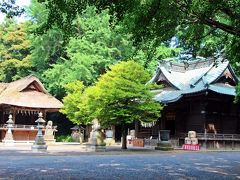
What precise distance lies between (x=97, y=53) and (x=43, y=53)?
8133mm

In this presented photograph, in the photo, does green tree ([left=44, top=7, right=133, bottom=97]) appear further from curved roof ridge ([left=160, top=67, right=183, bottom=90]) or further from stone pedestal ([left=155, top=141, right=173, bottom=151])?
stone pedestal ([left=155, top=141, right=173, bottom=151])

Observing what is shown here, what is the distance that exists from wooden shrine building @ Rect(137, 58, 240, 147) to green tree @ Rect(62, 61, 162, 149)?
5.10 m

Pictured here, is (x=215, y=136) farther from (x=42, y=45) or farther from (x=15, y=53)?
(x=15, y=53)

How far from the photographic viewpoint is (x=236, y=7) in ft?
32.1

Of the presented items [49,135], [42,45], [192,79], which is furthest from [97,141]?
[42,45]

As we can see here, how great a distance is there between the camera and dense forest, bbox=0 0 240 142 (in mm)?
9367

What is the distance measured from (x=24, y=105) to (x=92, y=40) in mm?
10902

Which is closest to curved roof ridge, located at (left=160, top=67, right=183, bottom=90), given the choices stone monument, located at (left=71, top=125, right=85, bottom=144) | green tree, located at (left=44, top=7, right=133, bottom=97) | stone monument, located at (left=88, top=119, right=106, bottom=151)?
green tree, located at (left=44, top=7, right=133, bottom=97)

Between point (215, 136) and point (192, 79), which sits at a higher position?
point (192, 79)

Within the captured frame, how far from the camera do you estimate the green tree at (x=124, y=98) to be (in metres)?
24.2

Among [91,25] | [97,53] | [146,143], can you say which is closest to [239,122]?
[146,143]

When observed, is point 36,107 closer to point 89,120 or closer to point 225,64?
point 89,120

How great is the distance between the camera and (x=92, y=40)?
42188mm

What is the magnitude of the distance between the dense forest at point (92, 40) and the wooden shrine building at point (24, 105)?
2701 millimetres
